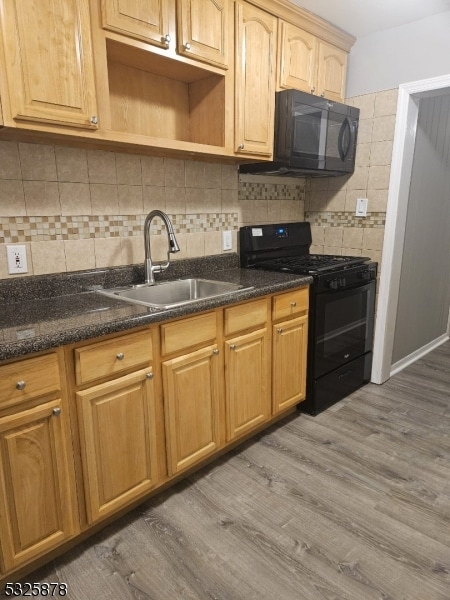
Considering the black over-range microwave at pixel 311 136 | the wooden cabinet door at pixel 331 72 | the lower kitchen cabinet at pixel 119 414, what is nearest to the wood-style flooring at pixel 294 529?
the lower kitchen cabinet at pixel 119 414

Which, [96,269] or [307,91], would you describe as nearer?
[96,269]

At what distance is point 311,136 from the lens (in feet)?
7.72

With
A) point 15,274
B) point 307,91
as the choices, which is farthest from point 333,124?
point 15,274

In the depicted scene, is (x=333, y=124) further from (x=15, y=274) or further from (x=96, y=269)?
(x=15, y=274)

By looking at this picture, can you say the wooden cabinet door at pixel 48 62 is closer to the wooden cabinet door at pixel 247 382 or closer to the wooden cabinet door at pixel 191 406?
the wooden cabinet door at pixel 191 406

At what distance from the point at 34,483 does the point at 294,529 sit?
100 centimetres

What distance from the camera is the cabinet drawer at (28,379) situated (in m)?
1.15

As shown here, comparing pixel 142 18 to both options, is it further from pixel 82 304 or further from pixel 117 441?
pixel 117 441

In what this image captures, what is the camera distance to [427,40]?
2.32 metres

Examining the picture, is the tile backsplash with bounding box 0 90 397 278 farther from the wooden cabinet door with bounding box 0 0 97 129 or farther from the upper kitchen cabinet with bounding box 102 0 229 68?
the upper kitchen cabinet with bounding box 102 0 229 68

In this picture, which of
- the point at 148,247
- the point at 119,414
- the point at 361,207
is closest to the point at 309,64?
the point at 361,207

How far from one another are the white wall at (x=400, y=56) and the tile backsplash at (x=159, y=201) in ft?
0.31

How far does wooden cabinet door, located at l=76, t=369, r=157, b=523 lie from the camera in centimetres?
138

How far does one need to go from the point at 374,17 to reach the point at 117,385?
2.50 m
